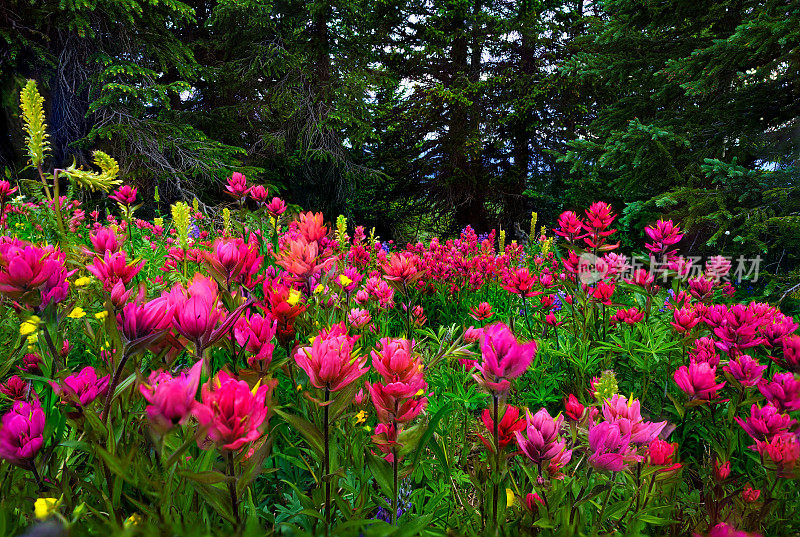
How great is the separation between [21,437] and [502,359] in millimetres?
994

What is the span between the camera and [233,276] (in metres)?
1.23

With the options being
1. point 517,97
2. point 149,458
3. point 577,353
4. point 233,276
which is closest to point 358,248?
point 577,353

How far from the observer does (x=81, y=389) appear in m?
0.94

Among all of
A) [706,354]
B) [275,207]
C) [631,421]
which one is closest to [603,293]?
[706,354]

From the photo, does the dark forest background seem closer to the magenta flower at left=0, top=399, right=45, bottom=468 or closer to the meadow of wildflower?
the meadow of wildflower

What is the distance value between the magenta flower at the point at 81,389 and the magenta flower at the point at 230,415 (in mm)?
429

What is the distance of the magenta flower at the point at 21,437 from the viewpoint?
2.63 ft

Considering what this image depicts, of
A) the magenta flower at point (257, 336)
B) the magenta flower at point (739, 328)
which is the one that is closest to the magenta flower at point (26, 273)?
the magenta flower at point (257, 336)

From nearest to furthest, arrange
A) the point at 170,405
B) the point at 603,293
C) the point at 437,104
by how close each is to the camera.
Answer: the point at 170,405
the point at 603,293
the point at 437,104

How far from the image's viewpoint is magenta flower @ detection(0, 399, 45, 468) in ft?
2.63

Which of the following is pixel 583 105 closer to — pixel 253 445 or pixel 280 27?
pixel 280 27

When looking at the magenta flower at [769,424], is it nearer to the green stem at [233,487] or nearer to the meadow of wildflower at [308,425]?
the meadow of wildflower at [308,425]

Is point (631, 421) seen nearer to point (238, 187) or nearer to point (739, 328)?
point (739, 328)

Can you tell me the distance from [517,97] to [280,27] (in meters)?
6.02
